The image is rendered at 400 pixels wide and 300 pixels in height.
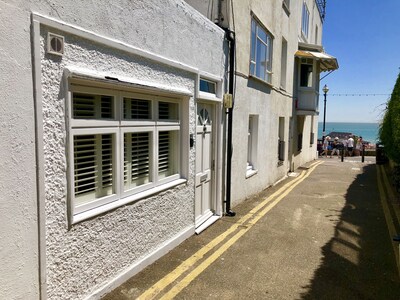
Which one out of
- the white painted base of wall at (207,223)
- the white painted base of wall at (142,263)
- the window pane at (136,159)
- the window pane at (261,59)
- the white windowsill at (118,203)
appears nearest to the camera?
the white windowsill at (118,203)

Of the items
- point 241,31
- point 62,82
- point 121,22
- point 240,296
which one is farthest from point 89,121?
point 241,31

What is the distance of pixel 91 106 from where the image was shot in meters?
3.82

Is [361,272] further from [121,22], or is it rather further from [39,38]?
[39,38]

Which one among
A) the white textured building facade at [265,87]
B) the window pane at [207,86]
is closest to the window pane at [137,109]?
the window pane at [207,86]

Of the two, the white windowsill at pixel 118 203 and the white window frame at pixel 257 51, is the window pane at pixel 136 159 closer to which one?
the white windowsill at pixel 118 203

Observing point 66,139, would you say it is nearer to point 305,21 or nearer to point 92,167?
point 92,167

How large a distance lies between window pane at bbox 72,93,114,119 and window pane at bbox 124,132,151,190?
542 mm

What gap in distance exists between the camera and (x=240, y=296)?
4.16 meters

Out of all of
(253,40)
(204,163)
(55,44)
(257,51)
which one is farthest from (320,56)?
(55,44)

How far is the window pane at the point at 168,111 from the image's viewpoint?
5242 mm

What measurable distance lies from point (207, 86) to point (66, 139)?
12.7 feet

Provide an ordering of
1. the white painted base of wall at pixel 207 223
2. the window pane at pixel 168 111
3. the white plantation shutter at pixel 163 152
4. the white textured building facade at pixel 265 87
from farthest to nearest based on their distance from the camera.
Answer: the white textured building facade at pixel 265 87 → the white painted base of wall at pixel 207 223 → the white plantation shutter at pixel 163 152 → the window pane at pixel 168 111

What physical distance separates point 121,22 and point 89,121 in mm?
1311

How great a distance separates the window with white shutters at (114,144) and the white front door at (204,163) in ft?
3.51
